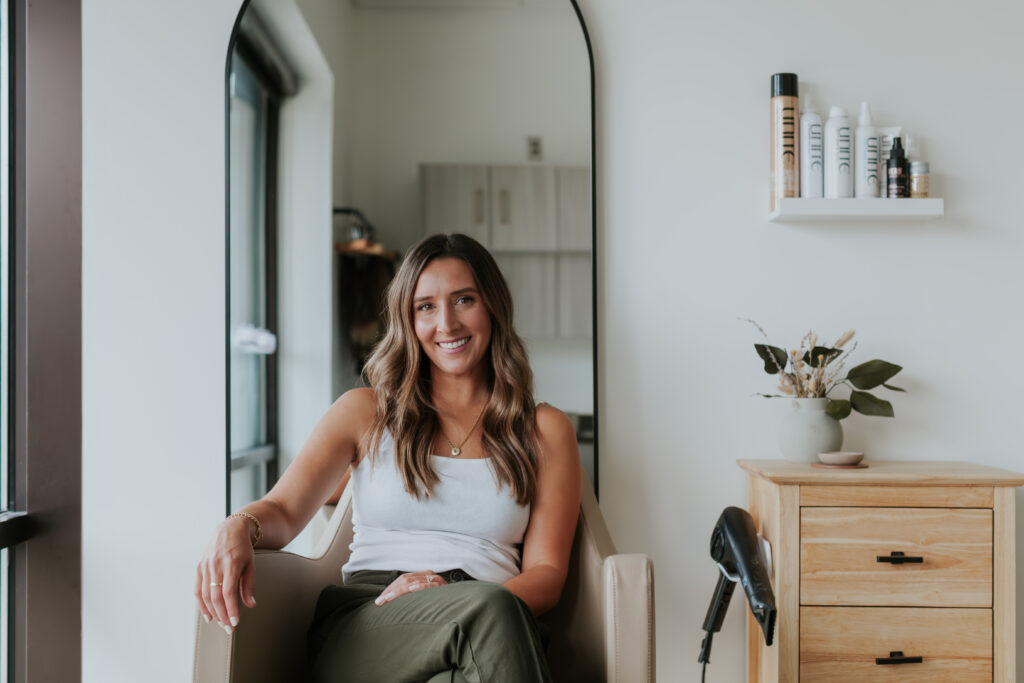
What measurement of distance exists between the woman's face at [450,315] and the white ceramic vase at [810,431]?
2.34 feet

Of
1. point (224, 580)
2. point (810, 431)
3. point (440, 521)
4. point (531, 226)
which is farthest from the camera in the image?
point (531, 226)

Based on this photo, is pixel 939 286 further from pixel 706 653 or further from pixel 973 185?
pixel 706 653

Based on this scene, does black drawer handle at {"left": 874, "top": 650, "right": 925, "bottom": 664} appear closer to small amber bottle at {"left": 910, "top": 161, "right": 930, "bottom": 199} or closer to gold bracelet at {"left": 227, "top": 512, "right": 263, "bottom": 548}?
small amber bottle at {"left": 910, "top": 161, "right": 930, "bottom": 199}

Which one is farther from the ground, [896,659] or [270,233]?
[270,233]

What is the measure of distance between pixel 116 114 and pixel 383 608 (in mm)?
1315

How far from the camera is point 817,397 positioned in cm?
172

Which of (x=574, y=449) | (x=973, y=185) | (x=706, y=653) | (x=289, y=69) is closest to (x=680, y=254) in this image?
(x=574, y=449)

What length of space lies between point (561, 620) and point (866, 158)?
1204 mm

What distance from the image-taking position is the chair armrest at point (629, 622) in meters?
1.24

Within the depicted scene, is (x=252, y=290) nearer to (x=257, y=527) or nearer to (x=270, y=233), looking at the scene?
(x=270, y=233)

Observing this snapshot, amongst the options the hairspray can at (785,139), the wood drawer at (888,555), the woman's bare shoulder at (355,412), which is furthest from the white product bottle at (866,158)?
the woman's bare shoulder at (355,412)

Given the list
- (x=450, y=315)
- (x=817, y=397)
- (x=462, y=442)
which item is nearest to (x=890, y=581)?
(x=817, y=397)

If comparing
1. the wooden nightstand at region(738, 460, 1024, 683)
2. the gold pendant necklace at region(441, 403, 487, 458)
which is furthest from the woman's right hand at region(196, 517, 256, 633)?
the wooden nightstand at region(738, 460, 1024, 683)

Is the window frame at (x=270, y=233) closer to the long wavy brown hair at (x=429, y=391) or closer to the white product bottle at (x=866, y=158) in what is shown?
the long wavy brown hair at (x=429, y=391)
